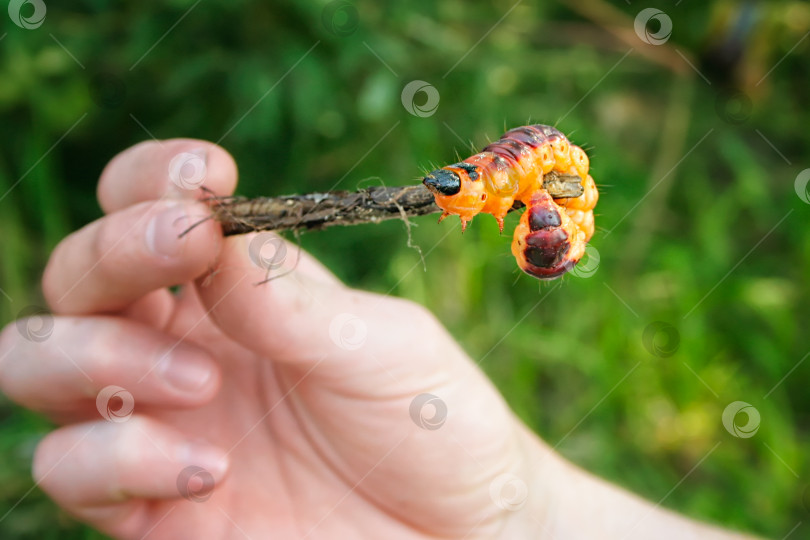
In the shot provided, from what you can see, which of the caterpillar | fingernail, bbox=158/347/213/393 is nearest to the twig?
the caterpillar

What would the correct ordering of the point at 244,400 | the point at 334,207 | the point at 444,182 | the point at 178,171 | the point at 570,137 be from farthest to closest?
the point at 570,137 < the point at 244,400 < the point at 178,171 < the point at 334,207 < the point at 444,182

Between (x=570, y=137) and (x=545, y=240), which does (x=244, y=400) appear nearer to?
(x=545, y=240)

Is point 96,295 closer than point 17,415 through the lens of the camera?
Yes

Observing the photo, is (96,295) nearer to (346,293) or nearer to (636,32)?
(346,293)

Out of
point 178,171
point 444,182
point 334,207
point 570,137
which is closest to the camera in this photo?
point 444,182

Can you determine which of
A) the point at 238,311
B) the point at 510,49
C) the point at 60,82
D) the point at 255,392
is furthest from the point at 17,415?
the point at 510,49

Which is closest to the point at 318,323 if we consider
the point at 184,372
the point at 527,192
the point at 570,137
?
the point at 184,372

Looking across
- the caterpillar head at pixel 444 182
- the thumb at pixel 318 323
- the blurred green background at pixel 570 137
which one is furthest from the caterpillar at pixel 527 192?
the blurred green background at pixel 570 137
